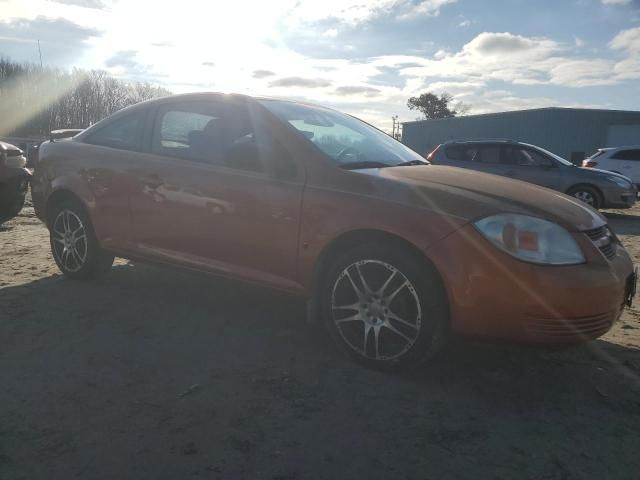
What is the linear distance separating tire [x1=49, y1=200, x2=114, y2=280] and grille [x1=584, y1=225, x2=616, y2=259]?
359 centimetres

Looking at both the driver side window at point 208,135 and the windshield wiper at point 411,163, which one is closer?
the driver side window at point 208,135

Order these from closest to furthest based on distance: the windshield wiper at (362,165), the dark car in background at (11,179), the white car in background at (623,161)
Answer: the windshield wiper at (362,165) → the dark car in background at (11,179) → the white car in background at (623,161)

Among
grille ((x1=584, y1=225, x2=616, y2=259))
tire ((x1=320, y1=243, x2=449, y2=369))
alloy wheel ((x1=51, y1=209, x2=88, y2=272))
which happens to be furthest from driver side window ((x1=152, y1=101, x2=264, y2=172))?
grille ((x1=584, y1=225, x2=616, y2=259))

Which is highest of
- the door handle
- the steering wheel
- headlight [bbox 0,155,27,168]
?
the steering wheel

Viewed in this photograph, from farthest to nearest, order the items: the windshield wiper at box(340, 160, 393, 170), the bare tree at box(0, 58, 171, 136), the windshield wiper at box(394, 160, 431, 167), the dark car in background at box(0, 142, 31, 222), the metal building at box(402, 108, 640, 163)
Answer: the bare tree at box(0, 58, 171, 136) → the metal building at box(402, 108, 640, 163) → the dark car in background at box(0, 142, 31, 222) → the windshield wiper at box(394, 160, 431, 167) → the windshield wiper at box(340, 160, 393, 170)

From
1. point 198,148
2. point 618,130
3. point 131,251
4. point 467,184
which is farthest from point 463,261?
point 618,130

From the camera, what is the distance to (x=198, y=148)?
3836mm

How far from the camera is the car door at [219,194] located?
11.0 ft

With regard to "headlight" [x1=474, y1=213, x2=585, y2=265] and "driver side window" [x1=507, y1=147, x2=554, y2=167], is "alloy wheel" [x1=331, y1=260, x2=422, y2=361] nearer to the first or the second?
"headlight" [x1=474, y1=213, x2=585, y2=265]

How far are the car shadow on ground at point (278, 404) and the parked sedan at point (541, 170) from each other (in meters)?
8.16

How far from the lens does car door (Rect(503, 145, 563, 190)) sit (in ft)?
36.4

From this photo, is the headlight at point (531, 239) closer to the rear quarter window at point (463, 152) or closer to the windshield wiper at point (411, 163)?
the windshield wiper at point (411, 163)

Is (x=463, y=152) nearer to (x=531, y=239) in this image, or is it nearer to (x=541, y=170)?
(x=541, y=170)

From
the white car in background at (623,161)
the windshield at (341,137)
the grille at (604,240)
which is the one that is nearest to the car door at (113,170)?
the windshield at (341,137)
